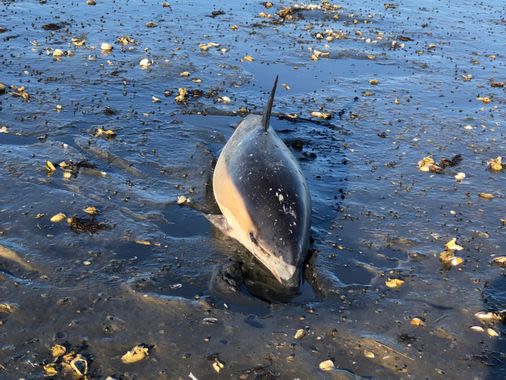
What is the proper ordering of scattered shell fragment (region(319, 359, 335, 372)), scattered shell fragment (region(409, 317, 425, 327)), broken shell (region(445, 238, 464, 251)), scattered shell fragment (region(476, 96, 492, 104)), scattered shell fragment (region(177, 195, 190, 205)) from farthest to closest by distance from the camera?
scattered shell fragment (region(476, 96, 492, 104)) → scattered shell fragment (region(177, 195, 190, 205)) → broken shell (region(445, 238, 464, 251)) → scattered shell fragment (region(409, 317, 425, 327)) → scattered shell fragment (region(319, 359, 335, 372))

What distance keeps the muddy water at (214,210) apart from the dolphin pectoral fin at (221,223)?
6.1 inches

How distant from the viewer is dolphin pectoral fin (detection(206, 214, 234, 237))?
6.80 metres

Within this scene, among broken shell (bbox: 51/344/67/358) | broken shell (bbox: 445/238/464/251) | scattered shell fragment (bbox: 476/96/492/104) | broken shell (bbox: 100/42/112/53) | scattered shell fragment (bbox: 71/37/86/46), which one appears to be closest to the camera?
broken shell (bbox: 51/344/67/358)

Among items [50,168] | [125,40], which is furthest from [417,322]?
[125,40]

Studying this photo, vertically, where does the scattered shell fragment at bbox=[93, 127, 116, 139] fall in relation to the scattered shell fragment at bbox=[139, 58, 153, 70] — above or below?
below

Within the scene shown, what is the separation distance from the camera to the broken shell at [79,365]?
470 cm

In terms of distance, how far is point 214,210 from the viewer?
752cm

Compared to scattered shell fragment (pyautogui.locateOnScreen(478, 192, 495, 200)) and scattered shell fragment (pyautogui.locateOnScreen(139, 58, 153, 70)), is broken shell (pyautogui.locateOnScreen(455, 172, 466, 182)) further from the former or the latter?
scattered shell fragment (pyautogui.locateOnScreen(139, 58, 153, 70))

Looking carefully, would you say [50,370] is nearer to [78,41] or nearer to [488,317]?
[488,317]

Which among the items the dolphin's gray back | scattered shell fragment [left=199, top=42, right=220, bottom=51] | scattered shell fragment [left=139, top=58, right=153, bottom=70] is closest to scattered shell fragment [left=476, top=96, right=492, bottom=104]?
the dolphin's gray back

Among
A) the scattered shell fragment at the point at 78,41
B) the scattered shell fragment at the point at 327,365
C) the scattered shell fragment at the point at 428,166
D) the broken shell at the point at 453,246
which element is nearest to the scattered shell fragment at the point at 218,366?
the scattered shell fragment at the point at 327,365

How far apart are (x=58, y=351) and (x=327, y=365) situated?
265cm

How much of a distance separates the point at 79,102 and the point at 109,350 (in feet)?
23.1

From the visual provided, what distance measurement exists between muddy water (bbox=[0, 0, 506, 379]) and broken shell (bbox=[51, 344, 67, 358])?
115 mm
